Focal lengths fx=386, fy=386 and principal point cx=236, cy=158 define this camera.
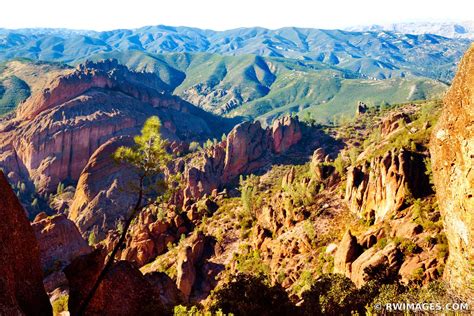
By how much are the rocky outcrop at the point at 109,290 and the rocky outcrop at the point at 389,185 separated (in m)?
27.5

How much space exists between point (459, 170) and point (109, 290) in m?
23.3

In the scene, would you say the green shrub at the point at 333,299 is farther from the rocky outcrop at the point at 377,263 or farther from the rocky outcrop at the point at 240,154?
the rocky outcrop at the point at 240,154

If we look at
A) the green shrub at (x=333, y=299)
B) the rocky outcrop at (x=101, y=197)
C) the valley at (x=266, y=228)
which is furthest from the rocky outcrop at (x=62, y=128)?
the green shrub at (x=333, y=299)

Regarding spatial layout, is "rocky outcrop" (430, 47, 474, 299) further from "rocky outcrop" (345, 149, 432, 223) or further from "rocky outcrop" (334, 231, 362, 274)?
"rocky outcrop" (345, 149, 432, 223)

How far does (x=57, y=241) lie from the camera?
229ft

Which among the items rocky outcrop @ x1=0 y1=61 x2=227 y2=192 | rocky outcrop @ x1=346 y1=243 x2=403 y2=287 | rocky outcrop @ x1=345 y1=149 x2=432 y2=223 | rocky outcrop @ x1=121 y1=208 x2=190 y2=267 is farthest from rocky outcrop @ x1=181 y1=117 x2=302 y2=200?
rocky outcrop @ x1=346 y1=243 x2=403 y2=287

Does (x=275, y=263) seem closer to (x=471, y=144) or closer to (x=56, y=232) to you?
(x=471, y=144)

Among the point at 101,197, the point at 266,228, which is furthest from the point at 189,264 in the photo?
the point at 101,197

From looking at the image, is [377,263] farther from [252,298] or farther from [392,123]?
[392,123]

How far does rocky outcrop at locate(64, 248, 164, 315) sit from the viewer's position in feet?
86.6

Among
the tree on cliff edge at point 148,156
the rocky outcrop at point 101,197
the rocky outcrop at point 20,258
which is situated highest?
the tree on cliff edge at point 148,156

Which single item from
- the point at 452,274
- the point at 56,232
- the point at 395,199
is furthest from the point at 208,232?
the point at 452,274

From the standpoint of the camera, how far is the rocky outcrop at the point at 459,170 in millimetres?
19016

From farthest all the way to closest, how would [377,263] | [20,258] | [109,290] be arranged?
[377,263] < [109,290] < [20,258]
